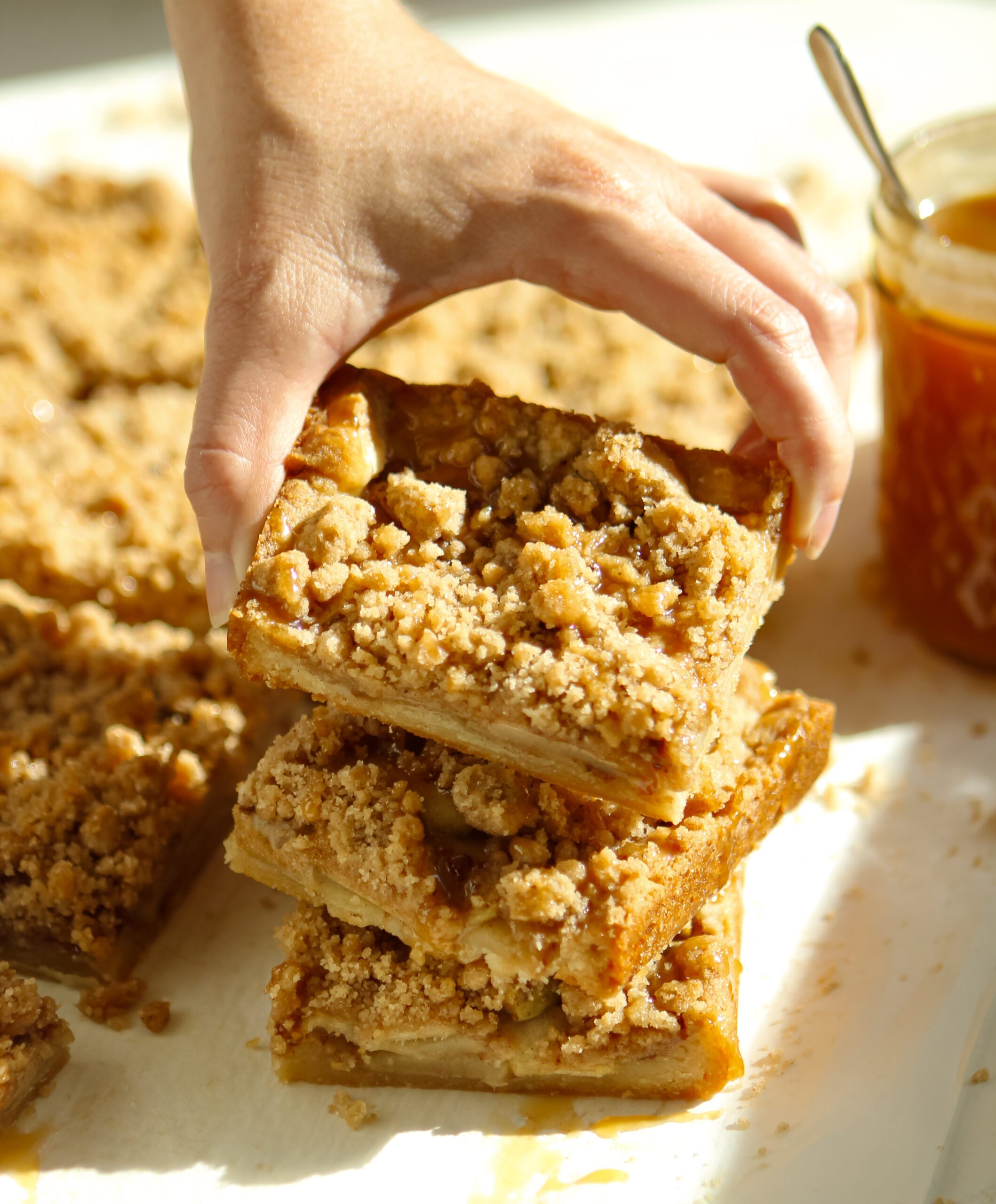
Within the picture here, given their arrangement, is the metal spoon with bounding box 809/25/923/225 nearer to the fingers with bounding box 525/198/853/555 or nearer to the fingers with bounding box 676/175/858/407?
the fingers with bounding box 676/175/858/407

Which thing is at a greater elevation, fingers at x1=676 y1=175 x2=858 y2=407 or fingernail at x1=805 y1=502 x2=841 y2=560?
fingers at x1=676 y1=175 x2=858 y2=407

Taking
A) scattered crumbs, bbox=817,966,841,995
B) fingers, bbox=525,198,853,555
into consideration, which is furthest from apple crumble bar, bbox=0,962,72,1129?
fingers, bbox=525,198,853,555

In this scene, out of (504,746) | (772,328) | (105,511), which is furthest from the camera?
(105,511)

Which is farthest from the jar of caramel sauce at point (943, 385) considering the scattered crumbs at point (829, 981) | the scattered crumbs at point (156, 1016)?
the scattered crumbs at point (156, 1016)

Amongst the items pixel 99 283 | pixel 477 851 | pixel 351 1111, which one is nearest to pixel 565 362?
pixel 99 283

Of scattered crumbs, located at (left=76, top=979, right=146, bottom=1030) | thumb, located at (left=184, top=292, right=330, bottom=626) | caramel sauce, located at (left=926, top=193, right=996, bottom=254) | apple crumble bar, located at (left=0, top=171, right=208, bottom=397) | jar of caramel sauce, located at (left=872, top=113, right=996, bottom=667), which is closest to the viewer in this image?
Answer: thumb, located at (left=184, top=292, right=330, bottom=626)

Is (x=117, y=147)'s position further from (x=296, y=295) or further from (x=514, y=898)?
(x=514, y=898)

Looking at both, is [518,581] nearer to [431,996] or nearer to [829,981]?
[431,996]

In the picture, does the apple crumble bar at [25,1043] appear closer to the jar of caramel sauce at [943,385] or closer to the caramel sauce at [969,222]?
the jar of caramel sauce at [943,385]
